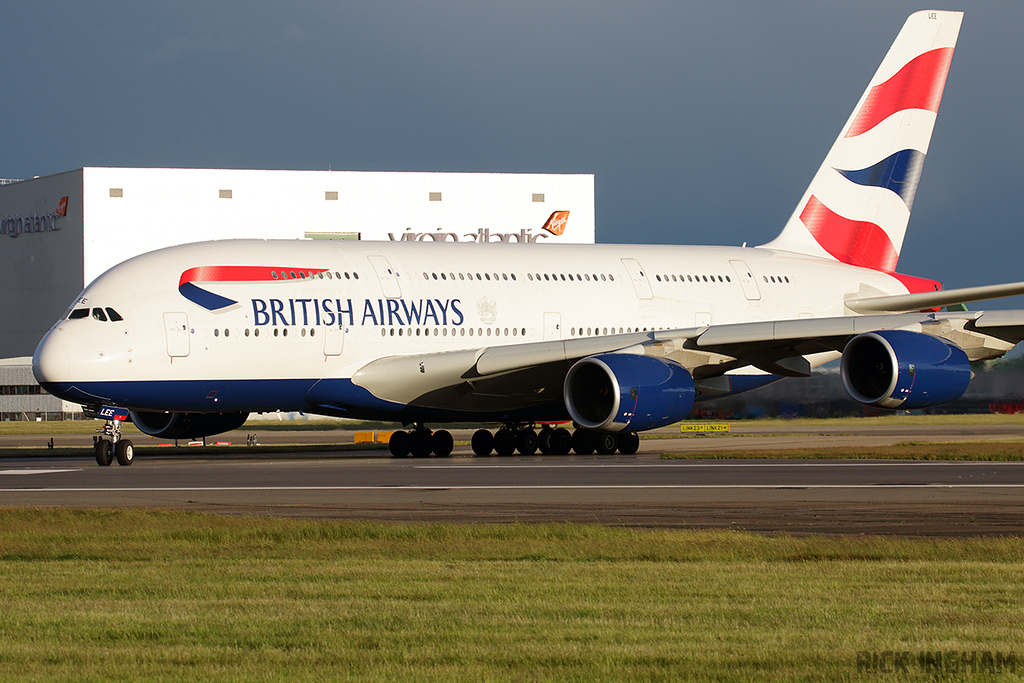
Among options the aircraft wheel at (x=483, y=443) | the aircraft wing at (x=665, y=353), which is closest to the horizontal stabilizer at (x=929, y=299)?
the aircraft wing at (x=665, y=353)

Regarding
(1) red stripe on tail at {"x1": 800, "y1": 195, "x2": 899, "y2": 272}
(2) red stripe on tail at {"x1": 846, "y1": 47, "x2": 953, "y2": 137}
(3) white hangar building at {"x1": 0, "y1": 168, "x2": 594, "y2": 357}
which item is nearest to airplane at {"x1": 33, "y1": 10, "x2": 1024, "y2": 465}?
(2) red stripe on tail at {"x1": 846, "y1": 47, "x2": 953, "y2": 137}

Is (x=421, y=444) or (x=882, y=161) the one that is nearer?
(x=421, y=444)

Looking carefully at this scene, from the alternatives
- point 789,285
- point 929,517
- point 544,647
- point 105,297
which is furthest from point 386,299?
point 544,647

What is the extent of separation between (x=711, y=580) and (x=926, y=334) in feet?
50.9

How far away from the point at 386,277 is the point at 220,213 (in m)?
44.4

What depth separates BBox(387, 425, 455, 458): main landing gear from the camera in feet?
86.8

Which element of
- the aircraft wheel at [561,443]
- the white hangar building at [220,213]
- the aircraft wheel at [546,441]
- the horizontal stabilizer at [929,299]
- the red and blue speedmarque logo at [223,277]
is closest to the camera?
the red and blue speedmarque logo at [223,277]

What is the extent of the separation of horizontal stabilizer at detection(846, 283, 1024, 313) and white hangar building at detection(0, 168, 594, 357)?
41.2 meters

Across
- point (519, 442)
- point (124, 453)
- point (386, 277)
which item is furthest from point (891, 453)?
point (124, 453)

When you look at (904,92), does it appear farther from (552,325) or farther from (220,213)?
(220,213)

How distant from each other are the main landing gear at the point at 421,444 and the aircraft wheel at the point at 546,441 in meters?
1.95

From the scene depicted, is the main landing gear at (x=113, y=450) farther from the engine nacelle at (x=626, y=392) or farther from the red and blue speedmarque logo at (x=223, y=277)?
the engine nacelle at (x=626, y=392)

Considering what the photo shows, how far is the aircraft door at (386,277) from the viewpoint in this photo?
989 inches

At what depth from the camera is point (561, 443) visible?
2659 centimetres
